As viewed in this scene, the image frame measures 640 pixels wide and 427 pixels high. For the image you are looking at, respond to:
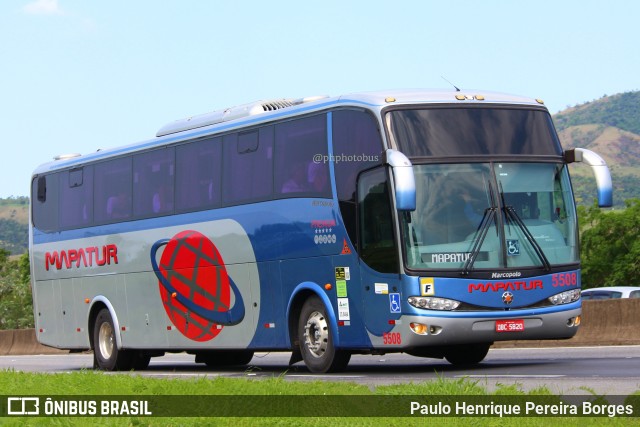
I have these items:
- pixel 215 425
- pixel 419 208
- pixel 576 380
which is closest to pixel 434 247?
pixel 419 208

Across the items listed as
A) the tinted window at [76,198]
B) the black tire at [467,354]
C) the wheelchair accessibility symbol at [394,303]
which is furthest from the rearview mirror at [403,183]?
the tinted window at [76,198]

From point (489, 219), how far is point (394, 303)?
5.29ft

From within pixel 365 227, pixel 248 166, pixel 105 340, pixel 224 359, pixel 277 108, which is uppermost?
pixel 277 108

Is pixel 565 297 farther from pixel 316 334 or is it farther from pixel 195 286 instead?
pixel 195 286

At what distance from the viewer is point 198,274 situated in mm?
20750

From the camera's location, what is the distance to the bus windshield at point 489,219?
16188 mm

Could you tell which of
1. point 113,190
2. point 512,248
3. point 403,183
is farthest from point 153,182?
point 512,248

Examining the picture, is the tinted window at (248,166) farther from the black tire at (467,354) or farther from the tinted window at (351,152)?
the black tire at (467,354)

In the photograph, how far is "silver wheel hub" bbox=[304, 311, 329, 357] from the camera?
1759 centimetres

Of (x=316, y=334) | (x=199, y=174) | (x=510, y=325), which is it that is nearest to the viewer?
(x=510, y=325)

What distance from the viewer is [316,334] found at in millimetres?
17734

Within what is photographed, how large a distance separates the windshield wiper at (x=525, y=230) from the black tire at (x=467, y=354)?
7.94ft

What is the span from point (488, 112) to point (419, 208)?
1884 mm

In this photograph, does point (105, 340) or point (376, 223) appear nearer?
point (376, 223)
